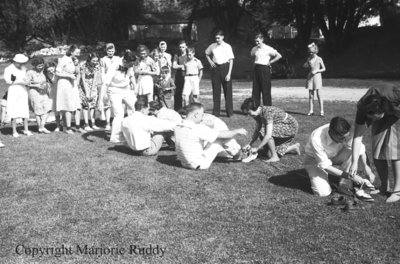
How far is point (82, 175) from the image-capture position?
22.4 ft

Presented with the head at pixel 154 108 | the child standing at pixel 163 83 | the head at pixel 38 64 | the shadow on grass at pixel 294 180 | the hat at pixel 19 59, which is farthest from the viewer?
the child standing at pixel 163 83

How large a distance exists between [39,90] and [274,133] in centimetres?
578

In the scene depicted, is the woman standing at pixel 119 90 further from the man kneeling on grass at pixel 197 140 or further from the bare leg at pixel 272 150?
the bare leg at pixel 272 150

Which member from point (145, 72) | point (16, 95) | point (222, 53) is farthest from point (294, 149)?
point (16, 95)

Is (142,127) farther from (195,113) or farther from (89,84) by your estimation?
(89,84)

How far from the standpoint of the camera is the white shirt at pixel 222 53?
1185 cm

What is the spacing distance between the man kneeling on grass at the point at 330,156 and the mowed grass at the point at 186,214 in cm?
24

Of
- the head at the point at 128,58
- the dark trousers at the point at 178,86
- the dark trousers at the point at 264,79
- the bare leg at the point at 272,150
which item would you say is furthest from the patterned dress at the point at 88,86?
the bare leg at the point at 272,150

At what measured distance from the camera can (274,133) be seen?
7.50 m

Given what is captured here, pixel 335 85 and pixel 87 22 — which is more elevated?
pixel 87 22

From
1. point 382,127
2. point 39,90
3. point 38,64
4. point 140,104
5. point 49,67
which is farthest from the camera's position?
point 49,67

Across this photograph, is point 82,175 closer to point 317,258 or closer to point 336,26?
point 317,258

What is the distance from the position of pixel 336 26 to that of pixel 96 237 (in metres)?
31.6

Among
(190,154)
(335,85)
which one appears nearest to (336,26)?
(335,85)
